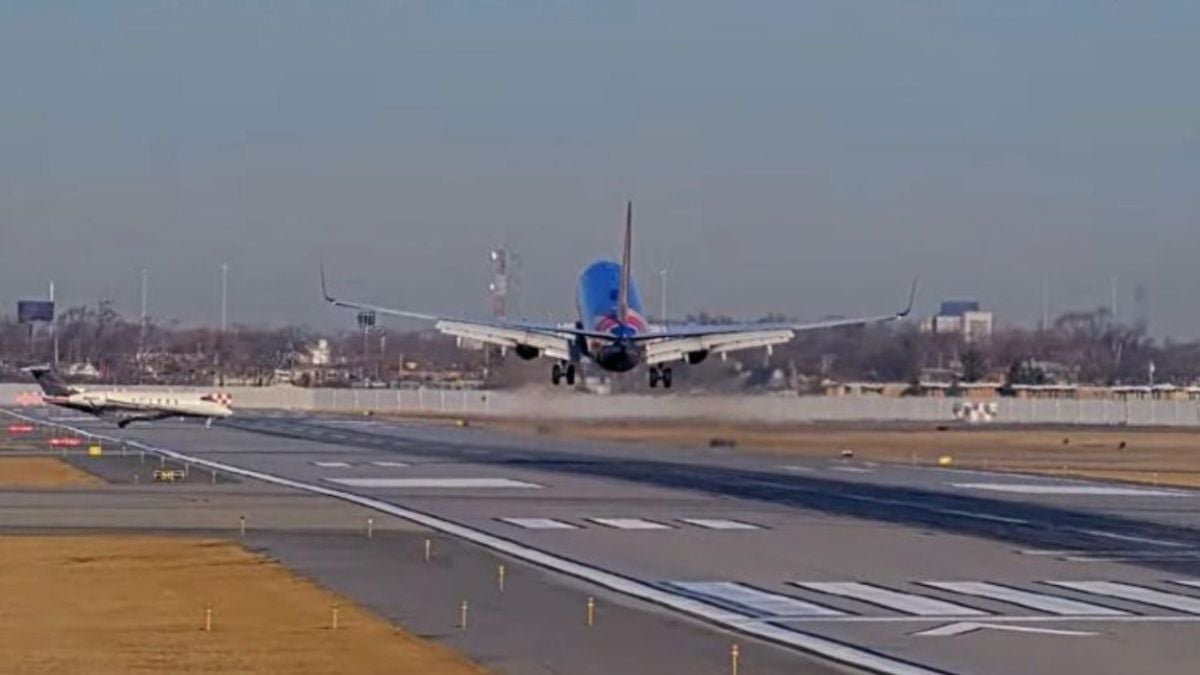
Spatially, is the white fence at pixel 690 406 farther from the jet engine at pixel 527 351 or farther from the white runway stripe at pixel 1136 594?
the white runway stripe at pixel 1136 594

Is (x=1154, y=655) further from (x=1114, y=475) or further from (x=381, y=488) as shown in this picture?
(x=1114, y=475)

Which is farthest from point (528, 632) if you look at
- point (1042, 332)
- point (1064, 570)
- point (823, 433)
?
point (1042, 332)

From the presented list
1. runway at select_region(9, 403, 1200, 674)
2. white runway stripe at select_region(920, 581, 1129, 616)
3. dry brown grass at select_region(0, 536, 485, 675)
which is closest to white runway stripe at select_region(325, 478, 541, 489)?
runway at select_region(9, 403, 1200, 674)

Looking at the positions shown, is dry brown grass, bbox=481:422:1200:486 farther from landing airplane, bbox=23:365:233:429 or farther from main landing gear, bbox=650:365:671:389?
landing airplane, bbox=23:365:233:429

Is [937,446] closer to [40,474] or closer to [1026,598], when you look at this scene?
[40,474]

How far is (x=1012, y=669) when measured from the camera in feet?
88.5

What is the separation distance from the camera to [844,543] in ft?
152

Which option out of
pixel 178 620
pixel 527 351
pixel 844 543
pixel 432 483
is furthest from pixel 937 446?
pixel 178 620

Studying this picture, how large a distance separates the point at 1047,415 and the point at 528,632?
115276 millimetres

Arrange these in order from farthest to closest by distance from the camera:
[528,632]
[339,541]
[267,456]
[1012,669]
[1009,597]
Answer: [267,456] < [339,541] < [1009,597] < [528,632] < [1012,669]

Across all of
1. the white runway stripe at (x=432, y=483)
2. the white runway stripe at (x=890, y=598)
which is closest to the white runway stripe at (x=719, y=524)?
the white runway stripe at (x=890, y=598)

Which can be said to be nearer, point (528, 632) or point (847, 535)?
point (528, 632)

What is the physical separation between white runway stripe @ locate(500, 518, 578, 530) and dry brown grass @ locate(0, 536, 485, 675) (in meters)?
9.38

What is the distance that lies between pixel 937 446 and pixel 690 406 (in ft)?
58.0
